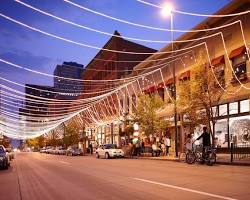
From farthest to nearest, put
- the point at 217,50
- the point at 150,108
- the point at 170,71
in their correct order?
1. the point at 170,71
2. the point at 150,108
3. the point at 217,50

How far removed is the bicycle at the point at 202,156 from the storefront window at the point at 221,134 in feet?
34.0

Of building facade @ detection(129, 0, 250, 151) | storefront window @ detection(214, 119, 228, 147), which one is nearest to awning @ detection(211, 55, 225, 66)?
building facade @ detection(129, 0, 250, 151)

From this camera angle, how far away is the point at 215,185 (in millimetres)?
11773

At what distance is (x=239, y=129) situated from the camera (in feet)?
105

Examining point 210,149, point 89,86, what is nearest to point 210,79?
point 210,149

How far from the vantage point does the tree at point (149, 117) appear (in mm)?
38625

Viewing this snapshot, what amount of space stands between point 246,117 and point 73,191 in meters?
22.0

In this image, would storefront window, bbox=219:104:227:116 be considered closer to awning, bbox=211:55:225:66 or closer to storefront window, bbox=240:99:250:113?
storefront window, bbox=240:99:250:113

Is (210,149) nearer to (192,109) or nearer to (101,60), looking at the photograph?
(192,109)

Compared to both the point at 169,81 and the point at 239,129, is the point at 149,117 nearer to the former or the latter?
the point at 169,81

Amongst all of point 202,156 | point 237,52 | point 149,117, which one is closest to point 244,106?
point 237,52

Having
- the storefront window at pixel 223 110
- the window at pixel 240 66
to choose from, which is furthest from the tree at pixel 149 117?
the window at pixel 240 66

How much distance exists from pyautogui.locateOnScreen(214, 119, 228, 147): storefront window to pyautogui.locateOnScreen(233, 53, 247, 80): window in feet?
14.9

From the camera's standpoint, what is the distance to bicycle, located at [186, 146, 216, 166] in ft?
74.9
